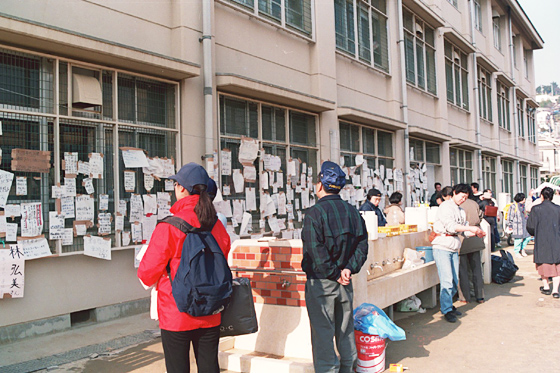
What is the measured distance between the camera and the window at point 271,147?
9.80 metres

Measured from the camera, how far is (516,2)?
2814cm

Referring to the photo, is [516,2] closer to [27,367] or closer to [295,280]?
[295,280]

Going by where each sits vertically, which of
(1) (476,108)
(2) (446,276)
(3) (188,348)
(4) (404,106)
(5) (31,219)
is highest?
(1) (476,108)

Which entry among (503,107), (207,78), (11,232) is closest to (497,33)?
(503,107)

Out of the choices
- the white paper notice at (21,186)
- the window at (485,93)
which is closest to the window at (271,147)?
the white paper notice at (21,186)

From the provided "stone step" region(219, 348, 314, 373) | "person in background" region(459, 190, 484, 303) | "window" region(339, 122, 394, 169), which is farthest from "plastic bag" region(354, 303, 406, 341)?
"window" region(339, 122, 394, 169)

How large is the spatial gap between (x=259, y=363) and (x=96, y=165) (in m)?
3.93

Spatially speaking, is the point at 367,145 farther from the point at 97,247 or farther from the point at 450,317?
the point at 97,247

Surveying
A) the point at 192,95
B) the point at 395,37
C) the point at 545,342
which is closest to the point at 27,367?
the point at 192,95

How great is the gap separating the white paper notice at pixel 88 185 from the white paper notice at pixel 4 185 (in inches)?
40.4

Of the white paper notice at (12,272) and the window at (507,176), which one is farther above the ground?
the window at (507,176)

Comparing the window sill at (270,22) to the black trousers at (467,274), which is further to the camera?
the window sill at (270,22)

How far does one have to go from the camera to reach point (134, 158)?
26.1 ft

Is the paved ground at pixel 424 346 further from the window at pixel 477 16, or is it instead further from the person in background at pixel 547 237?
the window at pixel 477 16
